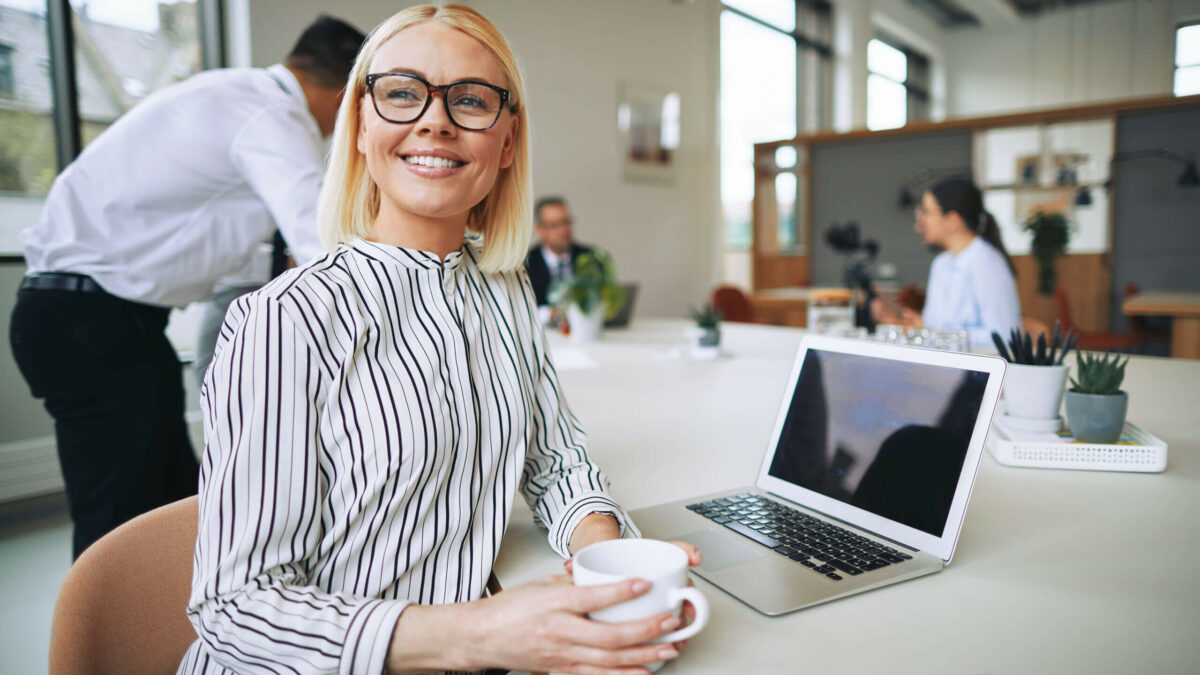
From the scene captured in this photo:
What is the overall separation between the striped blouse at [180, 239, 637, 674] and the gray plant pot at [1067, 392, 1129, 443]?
2.62 ft

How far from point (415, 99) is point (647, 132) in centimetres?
562

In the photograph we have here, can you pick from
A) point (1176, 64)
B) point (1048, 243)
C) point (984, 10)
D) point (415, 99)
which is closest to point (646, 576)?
point (415, 99)

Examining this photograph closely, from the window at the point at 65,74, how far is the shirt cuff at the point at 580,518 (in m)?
3.27

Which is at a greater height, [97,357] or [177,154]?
[177,154]

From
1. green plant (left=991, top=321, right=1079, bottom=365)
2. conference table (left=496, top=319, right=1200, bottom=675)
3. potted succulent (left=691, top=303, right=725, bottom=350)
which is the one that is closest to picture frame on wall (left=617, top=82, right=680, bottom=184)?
potted succulent (left=691, top=303, right=725, bottom=350)

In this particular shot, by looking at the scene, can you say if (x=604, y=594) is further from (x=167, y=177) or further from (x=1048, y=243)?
(x=1048, y=243)

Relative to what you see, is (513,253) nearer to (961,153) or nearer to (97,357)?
(97,357)

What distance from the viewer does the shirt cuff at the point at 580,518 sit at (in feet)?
2.90

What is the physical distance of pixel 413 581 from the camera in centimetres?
82

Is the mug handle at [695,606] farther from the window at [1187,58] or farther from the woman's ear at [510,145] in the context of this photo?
the window at [1187,58]

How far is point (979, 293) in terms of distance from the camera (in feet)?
9.40

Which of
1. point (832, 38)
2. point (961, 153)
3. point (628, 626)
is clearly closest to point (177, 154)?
point (628, 626)

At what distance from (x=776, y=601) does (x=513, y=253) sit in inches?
22.9

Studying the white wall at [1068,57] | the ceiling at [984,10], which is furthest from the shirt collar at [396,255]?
the white wall at [1068,57]
